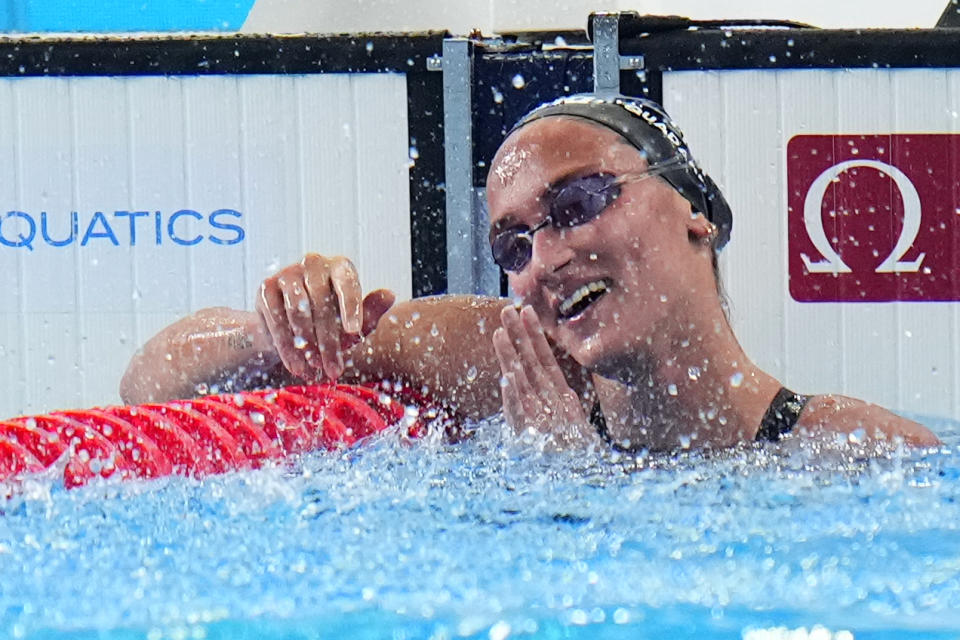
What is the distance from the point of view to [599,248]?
72.7 inches

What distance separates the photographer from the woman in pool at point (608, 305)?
184 centimetres

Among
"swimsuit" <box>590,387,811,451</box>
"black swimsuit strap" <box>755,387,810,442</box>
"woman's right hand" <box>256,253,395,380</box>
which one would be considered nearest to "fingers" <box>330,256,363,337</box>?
"woman's right hand" <box>256,253,395,380</box>

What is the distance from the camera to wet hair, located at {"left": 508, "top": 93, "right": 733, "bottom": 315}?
6.42 ft

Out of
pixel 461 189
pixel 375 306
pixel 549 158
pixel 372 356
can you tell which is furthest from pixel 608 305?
pixel 461 189

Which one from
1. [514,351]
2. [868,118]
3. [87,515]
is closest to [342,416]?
[514,351]

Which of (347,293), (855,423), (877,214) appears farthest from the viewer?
(877,214)

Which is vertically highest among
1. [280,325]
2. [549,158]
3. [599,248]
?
[549,158]

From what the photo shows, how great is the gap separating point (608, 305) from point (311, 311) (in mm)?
449

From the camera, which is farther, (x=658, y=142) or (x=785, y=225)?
(x=785, y=225)

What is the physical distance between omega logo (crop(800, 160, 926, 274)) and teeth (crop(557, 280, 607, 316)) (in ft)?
3.99

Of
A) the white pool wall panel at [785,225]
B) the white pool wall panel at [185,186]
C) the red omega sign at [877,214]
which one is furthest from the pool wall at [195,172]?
the red omega sign at [877,214]

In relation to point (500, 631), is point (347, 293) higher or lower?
higher

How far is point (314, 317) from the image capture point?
1796mm

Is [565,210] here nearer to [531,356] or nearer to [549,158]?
[549,158]
